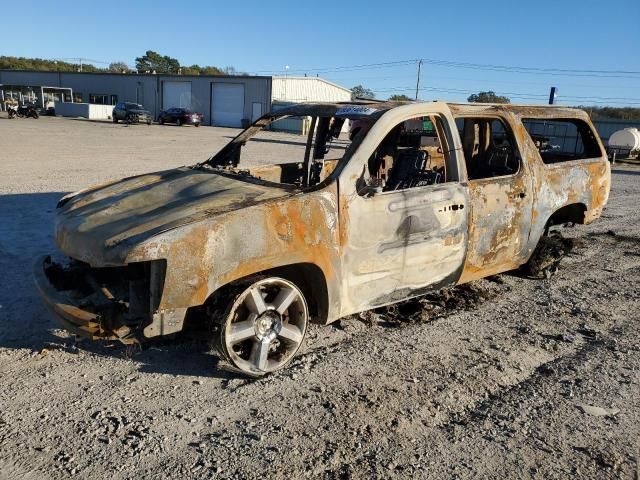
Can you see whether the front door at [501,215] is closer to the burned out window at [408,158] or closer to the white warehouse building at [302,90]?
the burned out window at [408,158]

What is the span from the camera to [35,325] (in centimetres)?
427

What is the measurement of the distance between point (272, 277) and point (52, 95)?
61125 millimetres

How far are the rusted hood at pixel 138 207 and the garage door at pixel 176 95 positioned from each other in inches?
1965

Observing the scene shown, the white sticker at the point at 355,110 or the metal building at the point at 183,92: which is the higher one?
the metal building at the point at 183,92

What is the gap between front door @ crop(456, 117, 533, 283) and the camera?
470 centimetres

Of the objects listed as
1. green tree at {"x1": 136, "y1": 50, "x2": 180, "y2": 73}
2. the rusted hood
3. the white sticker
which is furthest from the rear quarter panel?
green tree at {"x1": 136, "y1": 50, "x2": 180, "y2": 73}

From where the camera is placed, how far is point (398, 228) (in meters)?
4.07

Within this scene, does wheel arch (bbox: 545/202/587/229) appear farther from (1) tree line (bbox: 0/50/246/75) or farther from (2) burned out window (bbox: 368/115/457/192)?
(1) tree line (bbox: 0/50/246/75)

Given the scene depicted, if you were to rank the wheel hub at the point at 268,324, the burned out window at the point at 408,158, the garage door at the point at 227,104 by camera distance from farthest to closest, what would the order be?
the garage door at the point at 227,104 → the burned out window at the point at 408,158 → the wheel hub at the point at 268,324

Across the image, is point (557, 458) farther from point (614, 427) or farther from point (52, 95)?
point (52, 95)

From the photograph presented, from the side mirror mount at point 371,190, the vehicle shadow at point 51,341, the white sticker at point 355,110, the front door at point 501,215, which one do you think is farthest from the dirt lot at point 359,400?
the white sticker at point 355,110

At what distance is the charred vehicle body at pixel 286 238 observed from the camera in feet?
10.8

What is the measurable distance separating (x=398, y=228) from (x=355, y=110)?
1.11 meters

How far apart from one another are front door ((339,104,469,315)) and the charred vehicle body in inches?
0.4
